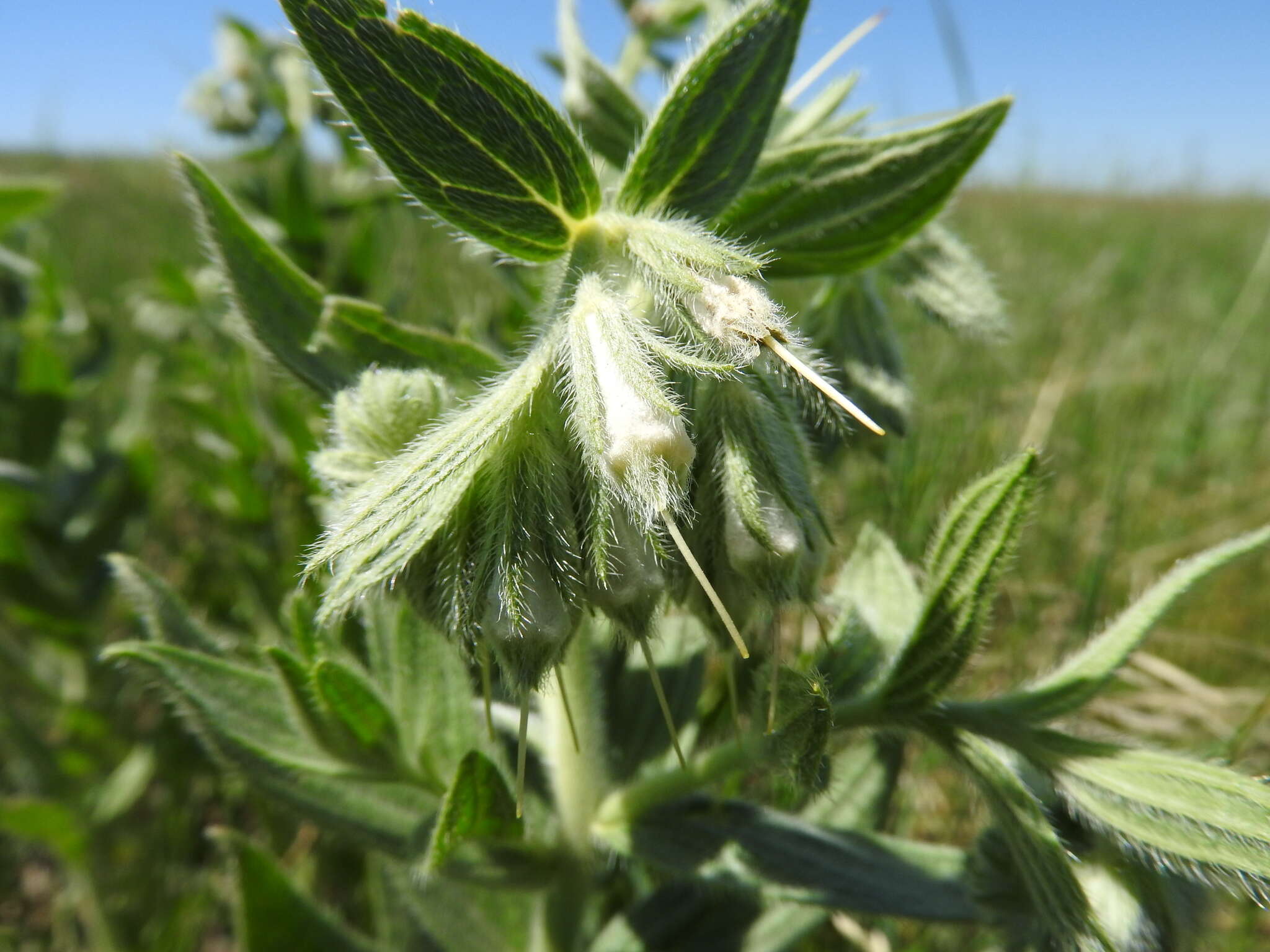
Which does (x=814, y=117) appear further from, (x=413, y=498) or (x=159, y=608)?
(x=159, y=608)

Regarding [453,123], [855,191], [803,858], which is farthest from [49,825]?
[855,191]

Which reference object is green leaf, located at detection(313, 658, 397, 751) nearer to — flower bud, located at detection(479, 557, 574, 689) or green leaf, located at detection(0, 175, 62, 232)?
flower bud, located at detection(479, 557, 574, 689)

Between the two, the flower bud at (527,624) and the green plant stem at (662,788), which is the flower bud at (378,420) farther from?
the green plant stem at (662,788)

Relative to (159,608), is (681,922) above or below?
below

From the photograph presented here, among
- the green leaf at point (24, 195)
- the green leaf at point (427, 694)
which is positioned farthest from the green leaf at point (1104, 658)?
the green leaf at point (24, 195)

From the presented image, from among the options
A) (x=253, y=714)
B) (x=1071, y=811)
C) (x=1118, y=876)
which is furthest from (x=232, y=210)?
(x=1118, y=876)

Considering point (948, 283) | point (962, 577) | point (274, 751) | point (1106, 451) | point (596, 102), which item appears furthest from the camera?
point (1106, 451)

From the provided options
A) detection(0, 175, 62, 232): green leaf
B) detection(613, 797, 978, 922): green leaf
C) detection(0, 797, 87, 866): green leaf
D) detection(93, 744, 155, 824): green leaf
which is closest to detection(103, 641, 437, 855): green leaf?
detection(613, 797, 978, 922): green leaf
